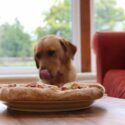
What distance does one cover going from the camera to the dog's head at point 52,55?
1790 millimetres

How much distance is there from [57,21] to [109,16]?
516mm

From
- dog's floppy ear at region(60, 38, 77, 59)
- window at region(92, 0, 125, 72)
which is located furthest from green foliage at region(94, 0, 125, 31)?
dog's floppy ear at region(60, 38, 77, 59)

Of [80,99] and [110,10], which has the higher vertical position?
[110,10]

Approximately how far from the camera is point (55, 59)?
1.83 meters

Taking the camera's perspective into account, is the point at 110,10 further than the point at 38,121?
Yes

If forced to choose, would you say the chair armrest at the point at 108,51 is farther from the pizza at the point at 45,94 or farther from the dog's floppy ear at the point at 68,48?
the pizza at the point at 45,94

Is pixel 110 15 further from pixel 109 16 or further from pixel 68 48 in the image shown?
pixel 68 48

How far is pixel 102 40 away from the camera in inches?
92.4

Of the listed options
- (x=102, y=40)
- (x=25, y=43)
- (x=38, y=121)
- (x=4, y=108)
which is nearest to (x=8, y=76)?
(x=25, y=43)

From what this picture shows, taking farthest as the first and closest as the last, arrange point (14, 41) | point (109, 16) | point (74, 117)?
point (109, 16)
point (14, 41)
point (74, 117)

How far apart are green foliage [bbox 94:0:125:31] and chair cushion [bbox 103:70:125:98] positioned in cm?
82

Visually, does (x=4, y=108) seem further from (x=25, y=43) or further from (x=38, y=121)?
(x=25, y=43)

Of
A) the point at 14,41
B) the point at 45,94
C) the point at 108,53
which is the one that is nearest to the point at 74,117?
the point at 45,94

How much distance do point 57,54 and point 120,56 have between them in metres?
0.74
